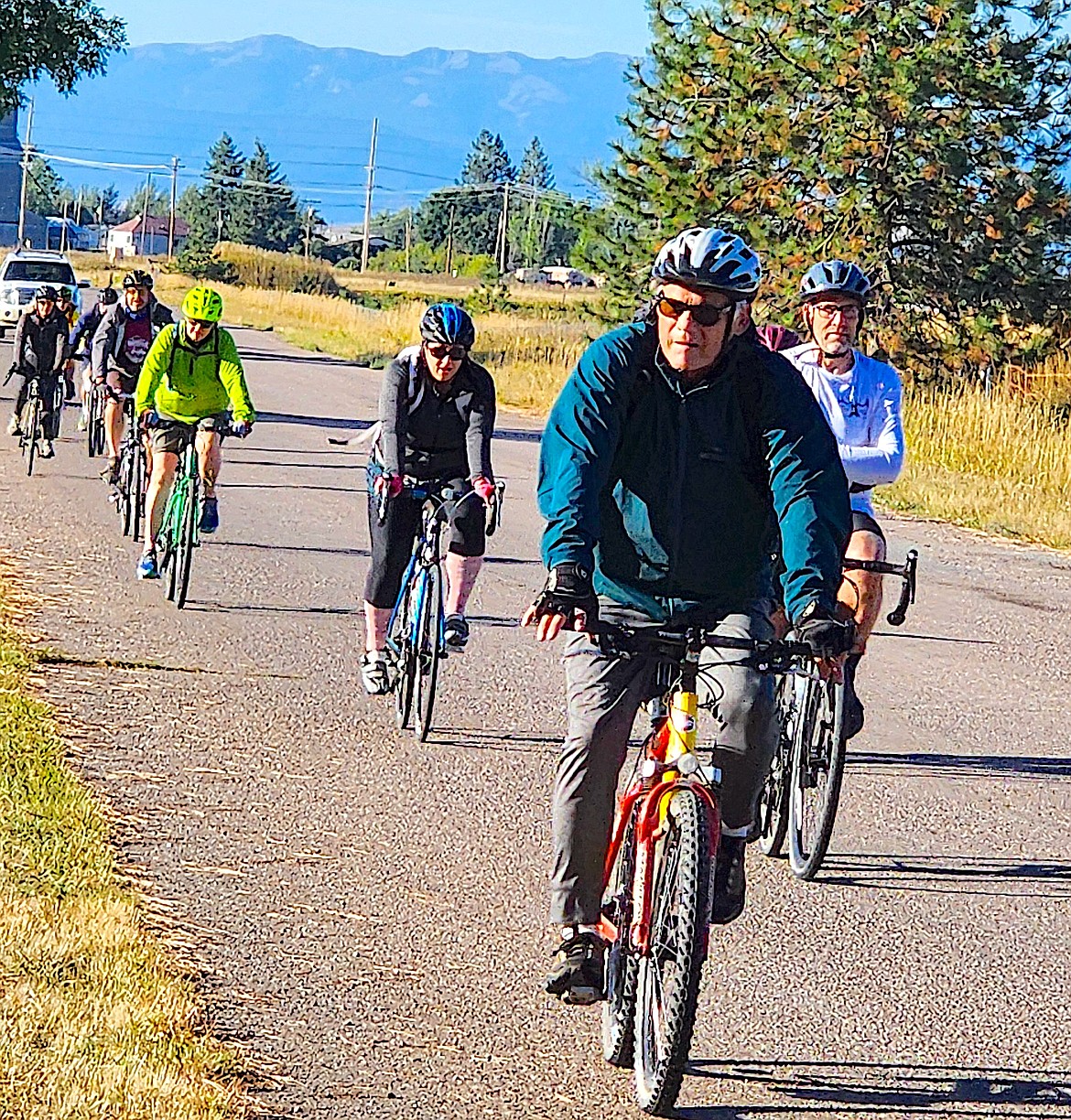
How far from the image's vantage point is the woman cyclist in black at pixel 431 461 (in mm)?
8828

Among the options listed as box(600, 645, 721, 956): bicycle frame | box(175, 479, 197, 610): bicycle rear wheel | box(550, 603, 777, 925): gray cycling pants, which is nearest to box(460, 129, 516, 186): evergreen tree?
box(175, 479, 197, 610): bicycle rear wheel

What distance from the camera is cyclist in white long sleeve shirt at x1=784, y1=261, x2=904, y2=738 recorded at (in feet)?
24.3

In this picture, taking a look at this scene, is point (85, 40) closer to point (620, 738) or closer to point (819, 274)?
point (819, 274)

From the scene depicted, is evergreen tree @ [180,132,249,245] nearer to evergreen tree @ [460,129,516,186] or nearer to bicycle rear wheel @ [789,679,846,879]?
evergreen tree @ [460,129,516,186]

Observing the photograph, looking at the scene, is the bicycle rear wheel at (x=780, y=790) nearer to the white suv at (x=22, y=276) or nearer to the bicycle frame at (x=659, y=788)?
the bicycle frame at (x=659, y=788)

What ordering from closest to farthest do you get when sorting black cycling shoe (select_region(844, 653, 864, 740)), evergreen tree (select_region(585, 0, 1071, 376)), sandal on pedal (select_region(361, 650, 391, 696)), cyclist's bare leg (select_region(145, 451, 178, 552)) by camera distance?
1. black cycling shoe (select_region(844, 653, 864, 740))
2. sandal on pedal (select_region(361, 650, 391, 696))
3. cyclist's bare leg (select_region(145, 451, 178, 552))
4. evergreen tree (select_region(585, 0, 1071, 376))

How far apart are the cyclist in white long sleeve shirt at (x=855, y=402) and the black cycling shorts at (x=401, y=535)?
6.40 ft

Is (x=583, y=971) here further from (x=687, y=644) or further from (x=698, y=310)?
(x=698, y=310)

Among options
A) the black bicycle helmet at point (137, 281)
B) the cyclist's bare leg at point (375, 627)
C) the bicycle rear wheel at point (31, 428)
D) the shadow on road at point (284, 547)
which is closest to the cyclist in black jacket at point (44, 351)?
the bicycle rear wheel at point (31, 428)

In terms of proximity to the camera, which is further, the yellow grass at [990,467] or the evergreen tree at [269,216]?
the evergreen tree at [269,216]

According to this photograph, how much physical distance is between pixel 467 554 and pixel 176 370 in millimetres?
3679

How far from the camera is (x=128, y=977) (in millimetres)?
5324

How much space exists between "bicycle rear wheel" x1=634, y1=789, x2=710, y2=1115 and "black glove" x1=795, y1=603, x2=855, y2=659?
1.47ft

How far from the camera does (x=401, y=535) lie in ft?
30.1
